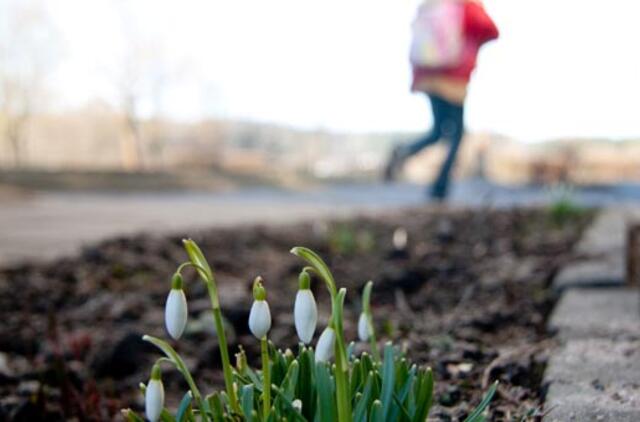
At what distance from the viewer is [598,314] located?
244 centimetres

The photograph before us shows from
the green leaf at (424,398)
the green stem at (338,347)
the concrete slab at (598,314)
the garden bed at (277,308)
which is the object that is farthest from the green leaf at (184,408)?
the concrete slab at (598,314)

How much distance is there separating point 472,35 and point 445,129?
4.34ft

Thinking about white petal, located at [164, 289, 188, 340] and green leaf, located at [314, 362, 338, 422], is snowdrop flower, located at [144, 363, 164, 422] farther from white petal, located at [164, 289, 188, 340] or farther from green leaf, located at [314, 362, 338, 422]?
green leaf, located at [314, 362, 338, 422]

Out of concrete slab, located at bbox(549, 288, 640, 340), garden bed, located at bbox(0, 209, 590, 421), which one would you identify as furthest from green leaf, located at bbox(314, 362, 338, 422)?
concrete slab, located at bbox(549, 288, 640, 340)

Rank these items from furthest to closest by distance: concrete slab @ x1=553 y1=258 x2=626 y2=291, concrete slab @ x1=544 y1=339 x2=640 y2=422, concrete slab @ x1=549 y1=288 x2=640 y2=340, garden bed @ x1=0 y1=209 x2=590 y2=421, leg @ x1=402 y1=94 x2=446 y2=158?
leg @ x1=402 y1=94 x2=446 y2=158, concrete slab @ x1=553 y1=258 x2=626 y2=291, concrete slab @ x1=549 y1=288 x2=640 y2=340, garden bed @ x1=0 y1=209 x2=590 y2=421, concrete slab @ x1=544 y1=339 x2=640 y2=422

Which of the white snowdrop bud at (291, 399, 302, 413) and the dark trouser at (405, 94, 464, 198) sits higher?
the white snowdrop bud at (291, 399, 302, 413)

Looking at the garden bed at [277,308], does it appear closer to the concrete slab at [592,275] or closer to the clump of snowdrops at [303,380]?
the concrete slab at [592,275]

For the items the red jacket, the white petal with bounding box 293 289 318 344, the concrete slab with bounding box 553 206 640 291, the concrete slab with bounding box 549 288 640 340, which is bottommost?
the concrete slab with bounding box 553 206 640 291

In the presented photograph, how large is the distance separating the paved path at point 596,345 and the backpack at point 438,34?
1.52 meters

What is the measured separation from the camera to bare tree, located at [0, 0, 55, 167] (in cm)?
2516

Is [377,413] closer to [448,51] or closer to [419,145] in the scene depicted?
[448,51]

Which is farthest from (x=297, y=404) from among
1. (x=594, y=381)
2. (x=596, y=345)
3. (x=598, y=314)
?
(x=598, y=314)

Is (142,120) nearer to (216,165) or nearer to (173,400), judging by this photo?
(216,165)

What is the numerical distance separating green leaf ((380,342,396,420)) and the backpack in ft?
11.3
